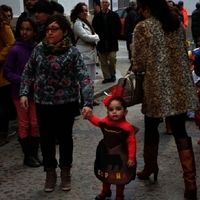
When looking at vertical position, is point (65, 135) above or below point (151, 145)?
above

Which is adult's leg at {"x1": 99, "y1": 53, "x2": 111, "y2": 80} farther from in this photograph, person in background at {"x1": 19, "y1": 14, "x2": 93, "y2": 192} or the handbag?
the handbag

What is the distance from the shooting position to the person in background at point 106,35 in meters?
12.5

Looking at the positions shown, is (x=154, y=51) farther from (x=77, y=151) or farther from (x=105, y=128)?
(x=77, y=151)

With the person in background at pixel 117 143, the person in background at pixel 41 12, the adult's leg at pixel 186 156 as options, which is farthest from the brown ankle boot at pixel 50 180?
the person in background at pixel 41 12

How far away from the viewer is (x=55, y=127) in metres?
5.44

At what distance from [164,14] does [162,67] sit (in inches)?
18.0

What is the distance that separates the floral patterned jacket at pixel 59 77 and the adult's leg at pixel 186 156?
2.66 ft

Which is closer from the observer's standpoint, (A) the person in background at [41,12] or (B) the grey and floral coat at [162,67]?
(B) the grey and floral coat at [162,67]

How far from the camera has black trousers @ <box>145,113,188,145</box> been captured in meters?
5.12

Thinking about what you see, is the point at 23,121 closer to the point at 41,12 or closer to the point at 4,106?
the point at 4,106

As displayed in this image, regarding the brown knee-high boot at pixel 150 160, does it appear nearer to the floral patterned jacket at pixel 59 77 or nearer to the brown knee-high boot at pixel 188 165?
the brown knee-high boot at pixel 188 165

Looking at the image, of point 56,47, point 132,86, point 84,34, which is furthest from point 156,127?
point 84,34

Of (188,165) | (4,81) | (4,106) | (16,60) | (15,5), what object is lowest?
(188,165)

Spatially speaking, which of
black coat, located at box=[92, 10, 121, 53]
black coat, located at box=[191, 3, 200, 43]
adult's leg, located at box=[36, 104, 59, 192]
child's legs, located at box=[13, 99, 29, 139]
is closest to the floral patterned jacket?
adult's leg, located at box=[36, 104, 59, 192]
